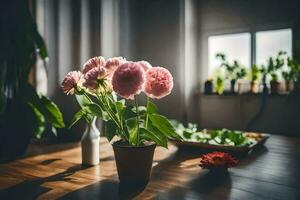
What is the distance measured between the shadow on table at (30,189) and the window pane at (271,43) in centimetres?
280

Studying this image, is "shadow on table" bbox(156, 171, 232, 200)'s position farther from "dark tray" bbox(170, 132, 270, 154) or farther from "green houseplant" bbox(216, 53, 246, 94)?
"green houseplant" bbox(216, 53, 246, 94)

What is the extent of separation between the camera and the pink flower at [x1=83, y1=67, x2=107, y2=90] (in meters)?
0.95

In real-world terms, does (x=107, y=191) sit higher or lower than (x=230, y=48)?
lower

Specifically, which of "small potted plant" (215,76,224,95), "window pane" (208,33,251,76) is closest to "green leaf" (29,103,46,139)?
"small potted plant" (215,76,224,95)

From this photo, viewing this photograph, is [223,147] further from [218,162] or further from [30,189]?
[30,189]

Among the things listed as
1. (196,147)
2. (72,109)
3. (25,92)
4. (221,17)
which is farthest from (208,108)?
(25,92)

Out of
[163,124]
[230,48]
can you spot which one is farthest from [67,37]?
[230,48]

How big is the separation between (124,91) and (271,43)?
2910 mm

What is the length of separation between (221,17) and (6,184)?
3.03 meters

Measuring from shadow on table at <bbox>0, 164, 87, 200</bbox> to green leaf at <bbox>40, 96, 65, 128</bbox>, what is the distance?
39 centimetres

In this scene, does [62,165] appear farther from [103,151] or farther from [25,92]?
[25,92]

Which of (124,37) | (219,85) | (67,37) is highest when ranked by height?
(124,37)

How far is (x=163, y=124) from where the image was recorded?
103 centimetres

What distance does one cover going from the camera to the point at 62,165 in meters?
1.32
